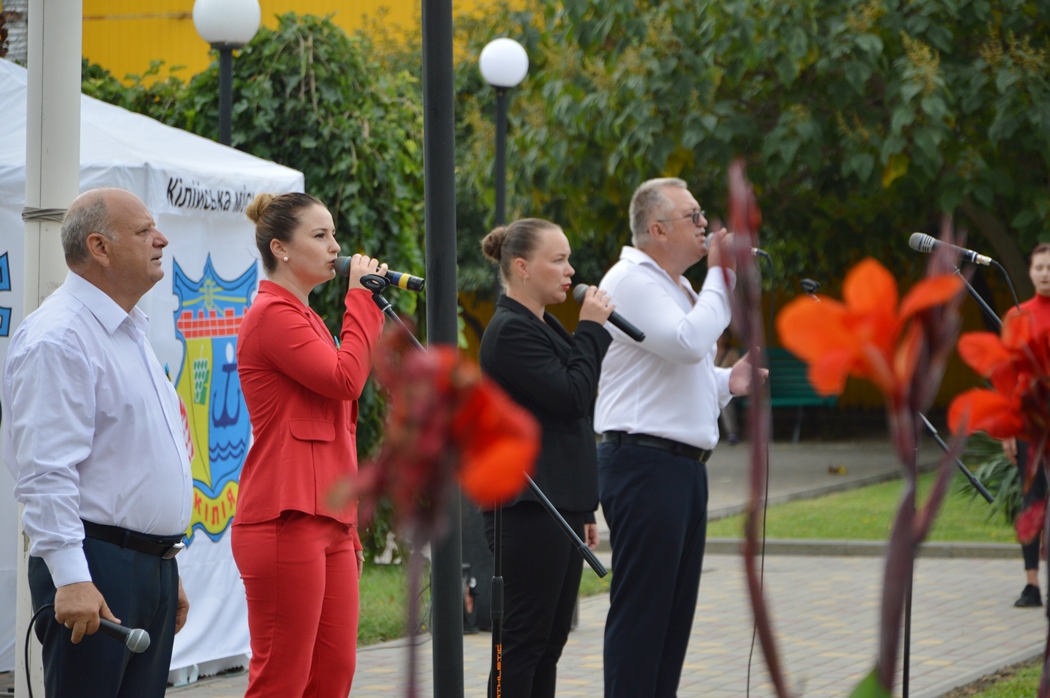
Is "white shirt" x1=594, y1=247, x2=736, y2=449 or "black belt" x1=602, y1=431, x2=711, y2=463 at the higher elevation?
"white shirt" x1=594, y1=247, x2=736, y2=449

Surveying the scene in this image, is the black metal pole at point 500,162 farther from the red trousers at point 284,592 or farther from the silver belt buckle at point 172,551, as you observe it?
the silver belt buckle at point 172,551

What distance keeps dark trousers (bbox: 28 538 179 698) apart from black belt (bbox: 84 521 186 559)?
1 centimetres

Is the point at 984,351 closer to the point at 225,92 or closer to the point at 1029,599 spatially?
the point at 225,92

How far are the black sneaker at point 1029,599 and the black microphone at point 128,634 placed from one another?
667 centimetres

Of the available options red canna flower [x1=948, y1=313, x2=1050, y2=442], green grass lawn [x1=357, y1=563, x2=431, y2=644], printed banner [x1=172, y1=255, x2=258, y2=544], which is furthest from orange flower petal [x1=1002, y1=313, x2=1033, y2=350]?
green grass lawn [x1=357, y1=563, x2=431, y2=644]

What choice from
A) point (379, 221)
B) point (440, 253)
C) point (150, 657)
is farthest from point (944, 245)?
point (379, 221)

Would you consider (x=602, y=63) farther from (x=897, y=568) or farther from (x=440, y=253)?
(x=897, y=568)

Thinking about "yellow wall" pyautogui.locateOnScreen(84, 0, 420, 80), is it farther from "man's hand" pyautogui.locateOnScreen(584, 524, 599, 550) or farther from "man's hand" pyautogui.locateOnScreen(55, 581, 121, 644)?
"man's hand" pyautogui.locateOnScreen(55, 581, 121, 644)

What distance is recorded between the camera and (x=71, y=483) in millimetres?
3100

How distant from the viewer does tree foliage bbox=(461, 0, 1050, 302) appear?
1239cm

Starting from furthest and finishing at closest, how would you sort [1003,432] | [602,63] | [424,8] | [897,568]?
[602,63]
[424,8]
[1003,432]
[897,568]

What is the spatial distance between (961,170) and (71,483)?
1124 cm

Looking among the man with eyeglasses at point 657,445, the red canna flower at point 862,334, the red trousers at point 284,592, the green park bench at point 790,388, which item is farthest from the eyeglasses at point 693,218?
the green park bench at point 790,388

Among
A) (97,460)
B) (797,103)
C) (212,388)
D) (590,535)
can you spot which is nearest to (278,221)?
(97,460)
